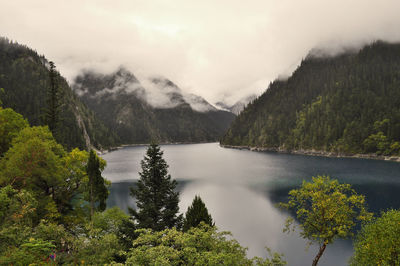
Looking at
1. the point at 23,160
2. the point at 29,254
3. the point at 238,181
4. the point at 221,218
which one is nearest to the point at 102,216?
the point at 23,160

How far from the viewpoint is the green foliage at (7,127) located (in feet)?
126

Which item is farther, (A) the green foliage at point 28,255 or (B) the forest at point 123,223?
(B) the forest at point 123,223

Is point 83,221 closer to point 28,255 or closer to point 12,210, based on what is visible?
point 12,210

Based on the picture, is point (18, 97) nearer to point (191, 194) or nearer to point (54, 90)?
point (54, 90)

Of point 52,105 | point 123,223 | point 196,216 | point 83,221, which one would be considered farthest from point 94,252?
point 52,105

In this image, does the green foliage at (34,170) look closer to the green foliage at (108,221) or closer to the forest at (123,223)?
the forest at (123,223)

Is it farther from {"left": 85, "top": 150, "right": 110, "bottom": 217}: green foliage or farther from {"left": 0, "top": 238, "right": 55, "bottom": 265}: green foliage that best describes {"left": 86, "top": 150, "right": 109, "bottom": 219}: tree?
{"left": 0, "top": 238, "right": 55, "bottom": 265}: green foliage

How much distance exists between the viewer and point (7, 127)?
39281 millimetres

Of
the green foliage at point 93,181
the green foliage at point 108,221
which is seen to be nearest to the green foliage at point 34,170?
the green foliage at point 108,221

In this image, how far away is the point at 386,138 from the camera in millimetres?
171000

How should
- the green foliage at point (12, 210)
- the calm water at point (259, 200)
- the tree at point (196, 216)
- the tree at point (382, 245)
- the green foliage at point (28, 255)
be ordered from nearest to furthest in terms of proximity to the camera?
the green foliage at point (28, 255), the green foliage at point (12, 210), the tree at point (382, 245), the tree at point (196, 216), the calm water at point (259, 200)

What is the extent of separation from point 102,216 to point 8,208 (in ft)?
47.9

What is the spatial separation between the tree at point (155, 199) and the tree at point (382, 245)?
22.6 meters

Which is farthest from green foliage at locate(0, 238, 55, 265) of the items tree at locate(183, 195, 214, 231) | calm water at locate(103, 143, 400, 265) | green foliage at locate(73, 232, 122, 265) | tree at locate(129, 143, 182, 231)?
calm water at locate(103, 143, 400, 265)
